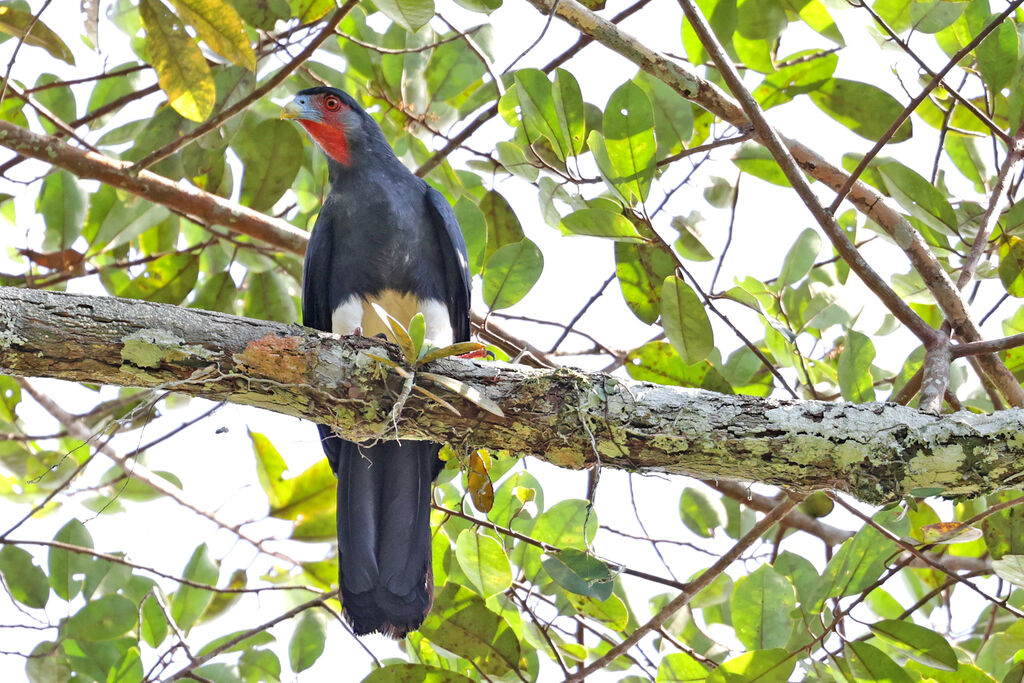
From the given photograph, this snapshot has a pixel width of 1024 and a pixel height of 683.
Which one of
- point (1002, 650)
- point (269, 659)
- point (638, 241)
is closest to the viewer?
point (638, 241)

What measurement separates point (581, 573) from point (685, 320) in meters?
0.87

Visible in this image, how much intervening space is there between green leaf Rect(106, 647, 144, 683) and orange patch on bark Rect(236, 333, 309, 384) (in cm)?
121

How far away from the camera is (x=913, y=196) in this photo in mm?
2732

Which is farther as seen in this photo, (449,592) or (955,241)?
(955,241)

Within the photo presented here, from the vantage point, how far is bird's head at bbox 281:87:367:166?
3754 millimetres

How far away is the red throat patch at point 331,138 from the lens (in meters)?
3.76

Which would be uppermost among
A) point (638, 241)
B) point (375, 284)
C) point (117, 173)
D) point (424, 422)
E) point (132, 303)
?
point (117, 173)

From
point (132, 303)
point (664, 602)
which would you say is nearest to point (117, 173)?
point (132, 303)

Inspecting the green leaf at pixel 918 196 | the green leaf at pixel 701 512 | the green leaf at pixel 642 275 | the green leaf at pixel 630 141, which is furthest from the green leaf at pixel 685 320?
the green leaf at pixel 701 512

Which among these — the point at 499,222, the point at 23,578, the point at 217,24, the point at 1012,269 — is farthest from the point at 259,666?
the point at 1012,269

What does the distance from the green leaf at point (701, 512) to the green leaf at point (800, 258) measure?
90 centimetres

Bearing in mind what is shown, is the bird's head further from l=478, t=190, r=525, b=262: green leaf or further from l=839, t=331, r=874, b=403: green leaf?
l=839, t=331, r=874, b=403: green leaf

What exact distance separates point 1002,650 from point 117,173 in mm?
3270

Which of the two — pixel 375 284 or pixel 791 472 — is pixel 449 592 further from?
pixel 375 284
